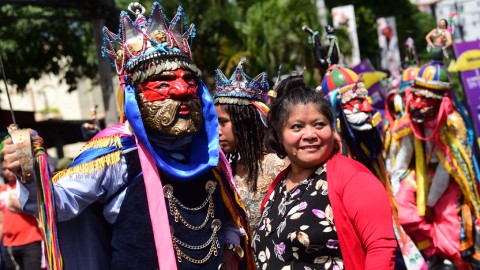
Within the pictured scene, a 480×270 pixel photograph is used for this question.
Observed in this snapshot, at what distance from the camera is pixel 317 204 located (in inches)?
142

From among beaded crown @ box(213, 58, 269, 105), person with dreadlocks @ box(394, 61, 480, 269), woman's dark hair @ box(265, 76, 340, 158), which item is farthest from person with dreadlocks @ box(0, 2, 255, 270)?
person with dreadlocks @ box(394, 61, 480, 269)

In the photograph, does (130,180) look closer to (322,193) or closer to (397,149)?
(322,193)

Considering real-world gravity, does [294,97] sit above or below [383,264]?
above

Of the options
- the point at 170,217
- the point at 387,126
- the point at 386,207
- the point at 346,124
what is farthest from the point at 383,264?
the point at 387,126

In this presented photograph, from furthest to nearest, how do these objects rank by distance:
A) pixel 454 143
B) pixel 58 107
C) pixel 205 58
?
1. pixel 58 107
2. pixel 205 58
3. pixel 454 143

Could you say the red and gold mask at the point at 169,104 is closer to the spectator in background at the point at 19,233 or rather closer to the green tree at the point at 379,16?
the spectator in background at the point at 19,233

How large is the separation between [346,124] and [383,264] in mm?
2441

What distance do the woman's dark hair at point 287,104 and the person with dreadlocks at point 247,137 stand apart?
1200mm

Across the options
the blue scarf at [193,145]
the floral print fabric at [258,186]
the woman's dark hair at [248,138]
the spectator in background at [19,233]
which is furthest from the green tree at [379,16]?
the blue scarf at [193,145]

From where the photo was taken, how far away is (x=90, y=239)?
13.2 ft

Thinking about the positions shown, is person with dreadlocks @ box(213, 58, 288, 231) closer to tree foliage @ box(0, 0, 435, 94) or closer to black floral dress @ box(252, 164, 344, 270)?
black floral dress @ box(252, 164, 344, 270)

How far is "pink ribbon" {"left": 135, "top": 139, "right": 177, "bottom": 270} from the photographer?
12.8 ft

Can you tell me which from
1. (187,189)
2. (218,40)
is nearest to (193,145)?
(187,189)

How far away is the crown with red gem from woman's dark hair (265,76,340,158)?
52cm
